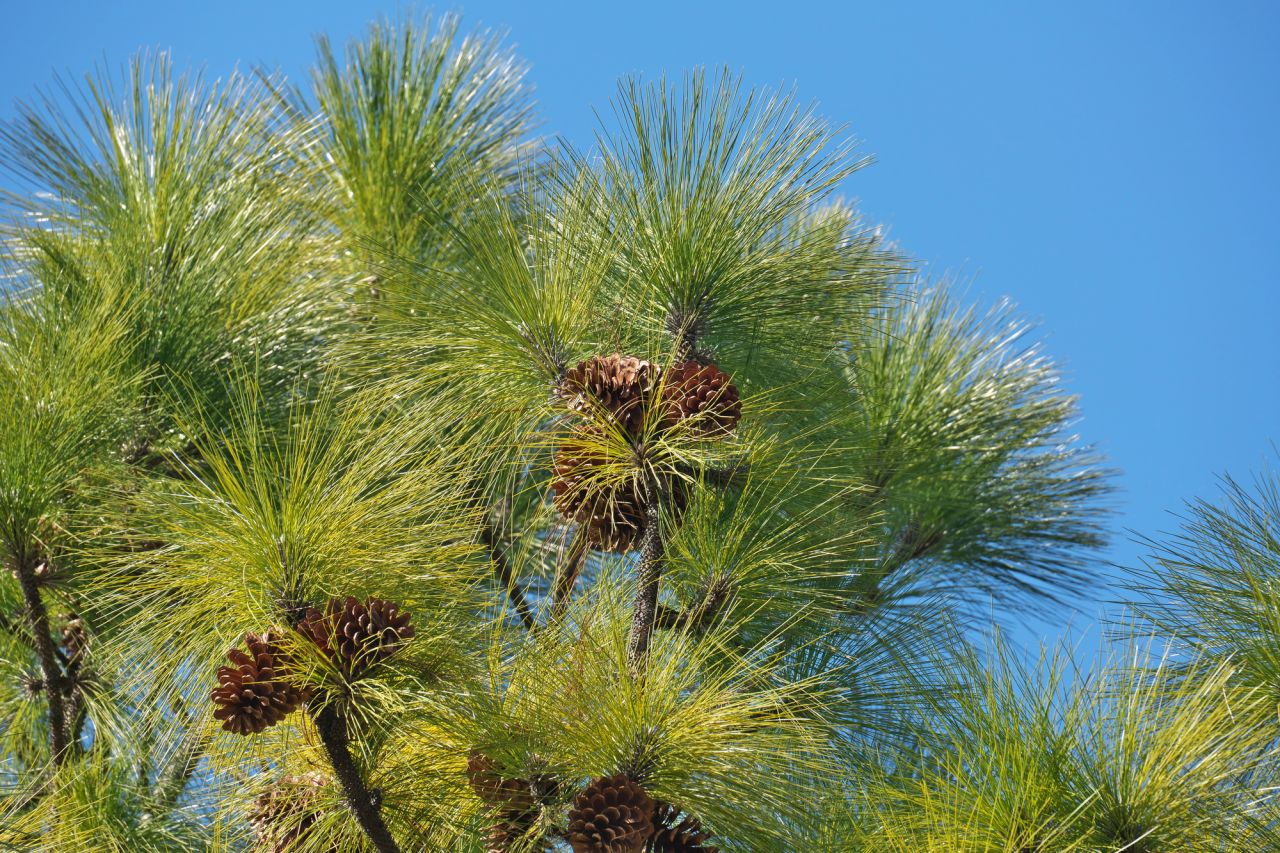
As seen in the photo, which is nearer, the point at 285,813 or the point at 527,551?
the point at 285,813

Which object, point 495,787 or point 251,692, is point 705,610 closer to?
point 495,787

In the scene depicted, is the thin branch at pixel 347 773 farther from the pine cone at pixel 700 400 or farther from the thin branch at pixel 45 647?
the thin branch at pixel 45 647

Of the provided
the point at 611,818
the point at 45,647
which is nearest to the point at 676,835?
the point at 611,818

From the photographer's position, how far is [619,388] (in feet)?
4.90

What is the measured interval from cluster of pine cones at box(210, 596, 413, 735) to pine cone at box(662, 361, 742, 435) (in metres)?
0.33

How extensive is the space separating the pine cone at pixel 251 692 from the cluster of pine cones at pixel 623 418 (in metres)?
0.33

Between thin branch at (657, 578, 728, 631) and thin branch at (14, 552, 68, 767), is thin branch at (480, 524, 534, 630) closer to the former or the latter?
thin branch at (657, 578, 728, 631)

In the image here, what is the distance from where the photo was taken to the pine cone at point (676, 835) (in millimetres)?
1436

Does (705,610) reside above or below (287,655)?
above

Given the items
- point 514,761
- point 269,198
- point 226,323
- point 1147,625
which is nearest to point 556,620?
point 514,761

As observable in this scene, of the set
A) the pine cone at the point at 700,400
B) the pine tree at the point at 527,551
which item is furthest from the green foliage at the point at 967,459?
the pine cone at the point at 700,400

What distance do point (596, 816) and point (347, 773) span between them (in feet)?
0.70

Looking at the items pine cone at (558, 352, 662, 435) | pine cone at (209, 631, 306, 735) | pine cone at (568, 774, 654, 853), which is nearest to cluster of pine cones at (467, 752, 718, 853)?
pine cone at (568, 774, 654, 853)

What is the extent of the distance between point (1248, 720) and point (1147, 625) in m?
0.19
